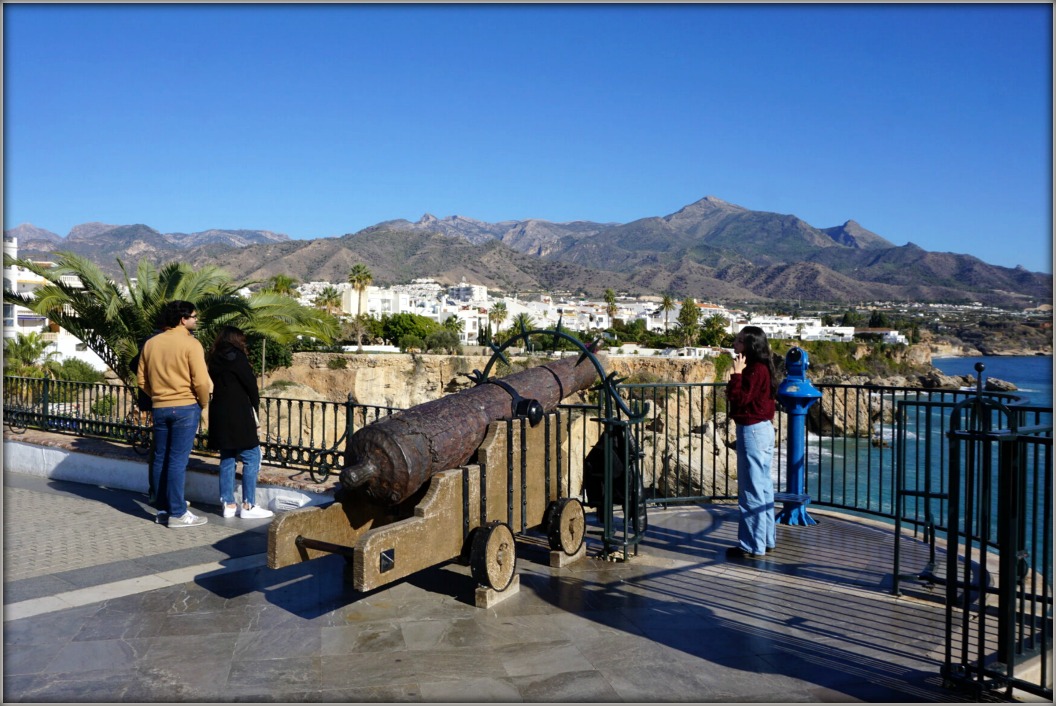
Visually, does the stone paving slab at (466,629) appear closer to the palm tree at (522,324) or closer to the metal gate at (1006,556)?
the metal gate at (1006,556)

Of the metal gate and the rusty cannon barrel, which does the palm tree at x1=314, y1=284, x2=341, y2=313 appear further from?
the metal gate

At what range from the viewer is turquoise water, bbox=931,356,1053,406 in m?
86.6

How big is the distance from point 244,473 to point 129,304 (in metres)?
4.15

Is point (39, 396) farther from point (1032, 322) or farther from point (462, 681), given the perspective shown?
point (1032, 322)

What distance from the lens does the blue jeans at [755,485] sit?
559cm

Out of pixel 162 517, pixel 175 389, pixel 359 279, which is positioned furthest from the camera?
pixel 359 279

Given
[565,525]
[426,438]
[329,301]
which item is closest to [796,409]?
[565,525]

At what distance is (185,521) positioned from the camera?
250 inches

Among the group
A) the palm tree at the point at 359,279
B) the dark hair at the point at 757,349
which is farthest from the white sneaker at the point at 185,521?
the palm tree at the point at 359,279

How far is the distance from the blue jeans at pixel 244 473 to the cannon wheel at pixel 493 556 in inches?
104

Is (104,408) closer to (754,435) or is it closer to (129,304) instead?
(129,304)

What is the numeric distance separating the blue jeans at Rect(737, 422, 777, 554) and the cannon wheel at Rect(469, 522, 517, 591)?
178cm

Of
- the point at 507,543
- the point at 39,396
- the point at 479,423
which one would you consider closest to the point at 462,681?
the point at 507,543

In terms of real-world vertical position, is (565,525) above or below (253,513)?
above
